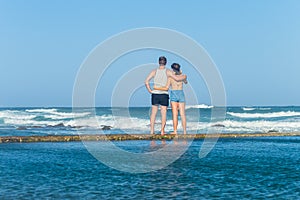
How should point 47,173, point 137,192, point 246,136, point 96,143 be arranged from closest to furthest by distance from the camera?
point 137,192
point 47,173
point 96,143
point 246,136

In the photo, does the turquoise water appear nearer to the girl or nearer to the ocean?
the ocean

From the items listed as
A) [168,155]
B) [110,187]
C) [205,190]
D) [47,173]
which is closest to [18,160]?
[47,173]

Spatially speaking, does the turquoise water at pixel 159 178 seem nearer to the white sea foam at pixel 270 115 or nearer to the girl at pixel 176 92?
the girl at pixel 176 92

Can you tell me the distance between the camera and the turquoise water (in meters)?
7.31

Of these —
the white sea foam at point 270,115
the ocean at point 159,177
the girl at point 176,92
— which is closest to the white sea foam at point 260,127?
the white sea foam at point 270,115

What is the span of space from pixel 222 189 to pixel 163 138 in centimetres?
881

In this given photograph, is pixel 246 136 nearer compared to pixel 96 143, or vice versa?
pixel 96 143

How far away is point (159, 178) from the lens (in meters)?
8.68

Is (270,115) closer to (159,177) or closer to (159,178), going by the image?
(159,177)

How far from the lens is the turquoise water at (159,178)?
24.0 ft

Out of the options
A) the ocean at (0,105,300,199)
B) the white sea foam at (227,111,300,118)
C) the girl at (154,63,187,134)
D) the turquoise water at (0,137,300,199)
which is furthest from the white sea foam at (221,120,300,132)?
the turquoise water at (0,137,300,199)

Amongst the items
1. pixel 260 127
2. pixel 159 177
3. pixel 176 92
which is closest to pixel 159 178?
pixel 159 177

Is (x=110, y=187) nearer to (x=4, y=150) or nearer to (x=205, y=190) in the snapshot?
(x=205, y=190)

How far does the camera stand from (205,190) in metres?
7.55
